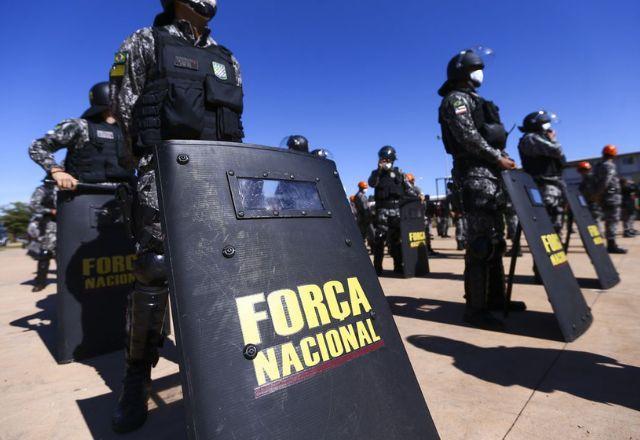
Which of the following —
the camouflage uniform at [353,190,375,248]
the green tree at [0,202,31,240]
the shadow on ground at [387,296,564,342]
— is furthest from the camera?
the green tree at [0,202,31,240]

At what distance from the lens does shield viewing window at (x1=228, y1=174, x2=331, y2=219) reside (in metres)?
1.05

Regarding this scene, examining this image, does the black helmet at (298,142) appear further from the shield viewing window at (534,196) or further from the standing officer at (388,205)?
the shield viewing window at (534,196)

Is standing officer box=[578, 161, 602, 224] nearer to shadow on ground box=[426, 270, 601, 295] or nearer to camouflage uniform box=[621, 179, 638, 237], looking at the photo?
camouflage uniform box=[621, 179, 638, 237]

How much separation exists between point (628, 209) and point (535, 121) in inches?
304

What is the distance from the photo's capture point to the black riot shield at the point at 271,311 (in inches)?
33.2

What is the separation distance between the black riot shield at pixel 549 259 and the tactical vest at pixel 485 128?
0.36 meters

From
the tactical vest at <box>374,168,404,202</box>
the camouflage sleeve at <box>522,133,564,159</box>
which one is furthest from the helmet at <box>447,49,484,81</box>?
the tactical vest at <box>374,168,404,202</box>

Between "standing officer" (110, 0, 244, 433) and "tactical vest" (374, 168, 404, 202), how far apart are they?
406 cm

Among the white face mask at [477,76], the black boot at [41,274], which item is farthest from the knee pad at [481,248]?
the black boot at [41,274]

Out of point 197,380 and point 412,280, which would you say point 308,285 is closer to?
point 197,380

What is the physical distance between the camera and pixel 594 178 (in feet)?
23.5

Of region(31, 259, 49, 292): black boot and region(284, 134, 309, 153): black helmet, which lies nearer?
region(31, 259, 49, 292): black boot

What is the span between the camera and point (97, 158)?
2.85 meters

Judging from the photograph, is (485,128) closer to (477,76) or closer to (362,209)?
(477,76)
